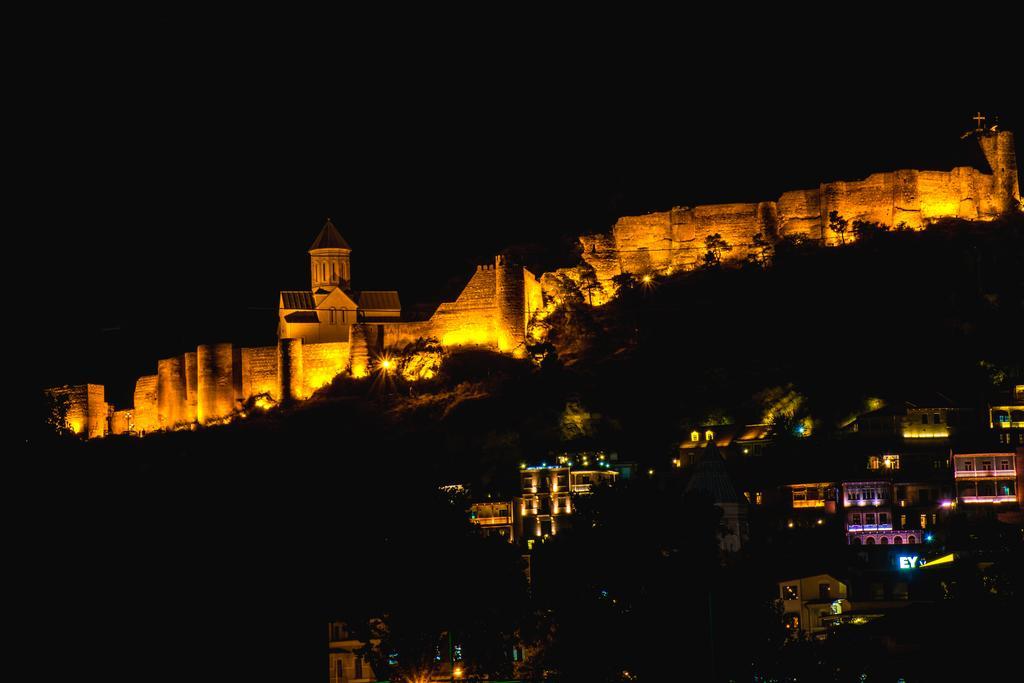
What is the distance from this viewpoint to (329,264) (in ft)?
355

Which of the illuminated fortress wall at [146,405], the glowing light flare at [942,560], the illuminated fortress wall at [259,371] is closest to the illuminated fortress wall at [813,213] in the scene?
the illuminated fortress wall at [259,371]

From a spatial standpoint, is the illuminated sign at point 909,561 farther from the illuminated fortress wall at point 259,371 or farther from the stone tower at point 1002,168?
the illuminated fortress wall at point 259,371

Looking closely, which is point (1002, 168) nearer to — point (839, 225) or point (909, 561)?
point (839, 225)

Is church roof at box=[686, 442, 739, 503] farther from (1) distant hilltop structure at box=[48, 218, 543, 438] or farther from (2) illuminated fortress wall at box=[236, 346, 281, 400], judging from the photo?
(2) illuminated fortress wall at box=[236, 346, 281, 400]

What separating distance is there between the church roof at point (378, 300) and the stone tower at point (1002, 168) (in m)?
35.7

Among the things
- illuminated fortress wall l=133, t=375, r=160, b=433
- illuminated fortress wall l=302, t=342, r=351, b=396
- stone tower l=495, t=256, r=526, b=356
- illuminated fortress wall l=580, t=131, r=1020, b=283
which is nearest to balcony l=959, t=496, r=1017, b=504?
illuminated fortress wall l=580, t=131, r=1020, b=283

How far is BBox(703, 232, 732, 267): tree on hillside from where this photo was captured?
9800 centimetres

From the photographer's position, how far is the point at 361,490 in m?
57.4

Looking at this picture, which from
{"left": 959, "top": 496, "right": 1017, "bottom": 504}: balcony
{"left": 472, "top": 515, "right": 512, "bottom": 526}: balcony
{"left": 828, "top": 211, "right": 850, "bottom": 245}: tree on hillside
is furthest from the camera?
{"left": 828, "top": 211, "right": 850, "bottom": 245}: tree on hillside

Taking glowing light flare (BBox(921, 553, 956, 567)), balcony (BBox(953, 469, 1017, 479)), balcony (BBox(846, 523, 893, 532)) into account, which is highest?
balcony (BBox(953, 469, 1017, 479))

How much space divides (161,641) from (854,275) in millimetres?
67726

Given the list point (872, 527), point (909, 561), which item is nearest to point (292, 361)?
point (872, 527)

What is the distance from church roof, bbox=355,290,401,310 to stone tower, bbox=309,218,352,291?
1.15 metres

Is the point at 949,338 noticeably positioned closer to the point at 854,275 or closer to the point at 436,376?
the point at 854,275
